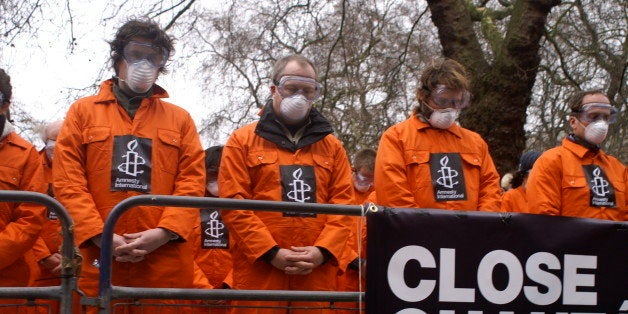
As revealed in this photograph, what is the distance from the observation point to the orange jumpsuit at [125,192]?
442 centimetres

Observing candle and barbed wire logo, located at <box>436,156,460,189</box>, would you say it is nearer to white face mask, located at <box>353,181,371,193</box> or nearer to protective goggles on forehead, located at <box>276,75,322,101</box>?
protective goggles on forehead, located at <box>276,75,322,101</box>

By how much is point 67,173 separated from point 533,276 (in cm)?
260

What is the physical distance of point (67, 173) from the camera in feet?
14.7

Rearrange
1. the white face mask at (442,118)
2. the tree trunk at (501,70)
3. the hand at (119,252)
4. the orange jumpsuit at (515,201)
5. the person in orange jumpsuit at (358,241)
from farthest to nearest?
1. the tree trunk at (501,70)
2. the orange jumpsuit at (515,201)
3. the white face mask at (442,118)
4. the person in orange jumpsuit at (358,241)
5. the hand at (119,252)

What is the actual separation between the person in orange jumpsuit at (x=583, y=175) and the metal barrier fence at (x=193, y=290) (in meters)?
1.95

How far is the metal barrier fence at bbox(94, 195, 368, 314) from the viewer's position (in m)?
3.88

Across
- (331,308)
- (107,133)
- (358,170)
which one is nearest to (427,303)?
→ (331,308)

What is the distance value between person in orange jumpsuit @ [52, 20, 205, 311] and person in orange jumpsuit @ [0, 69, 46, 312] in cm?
32

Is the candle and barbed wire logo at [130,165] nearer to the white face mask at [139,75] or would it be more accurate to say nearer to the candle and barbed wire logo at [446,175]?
the white face mask at [139,75]

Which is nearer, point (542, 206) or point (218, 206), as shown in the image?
point (218, 206)

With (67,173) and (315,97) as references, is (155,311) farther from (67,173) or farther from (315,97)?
(315,97)

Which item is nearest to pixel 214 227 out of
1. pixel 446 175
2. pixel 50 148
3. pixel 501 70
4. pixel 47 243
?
pixel 47 243

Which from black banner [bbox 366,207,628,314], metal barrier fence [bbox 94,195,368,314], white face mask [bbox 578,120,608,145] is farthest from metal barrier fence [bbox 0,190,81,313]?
white face mask [bbox 578,120,608,145]

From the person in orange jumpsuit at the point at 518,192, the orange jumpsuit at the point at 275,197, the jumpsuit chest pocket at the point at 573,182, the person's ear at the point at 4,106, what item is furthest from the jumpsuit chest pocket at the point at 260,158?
the person in orange jumpsuit at the point at 518,192
